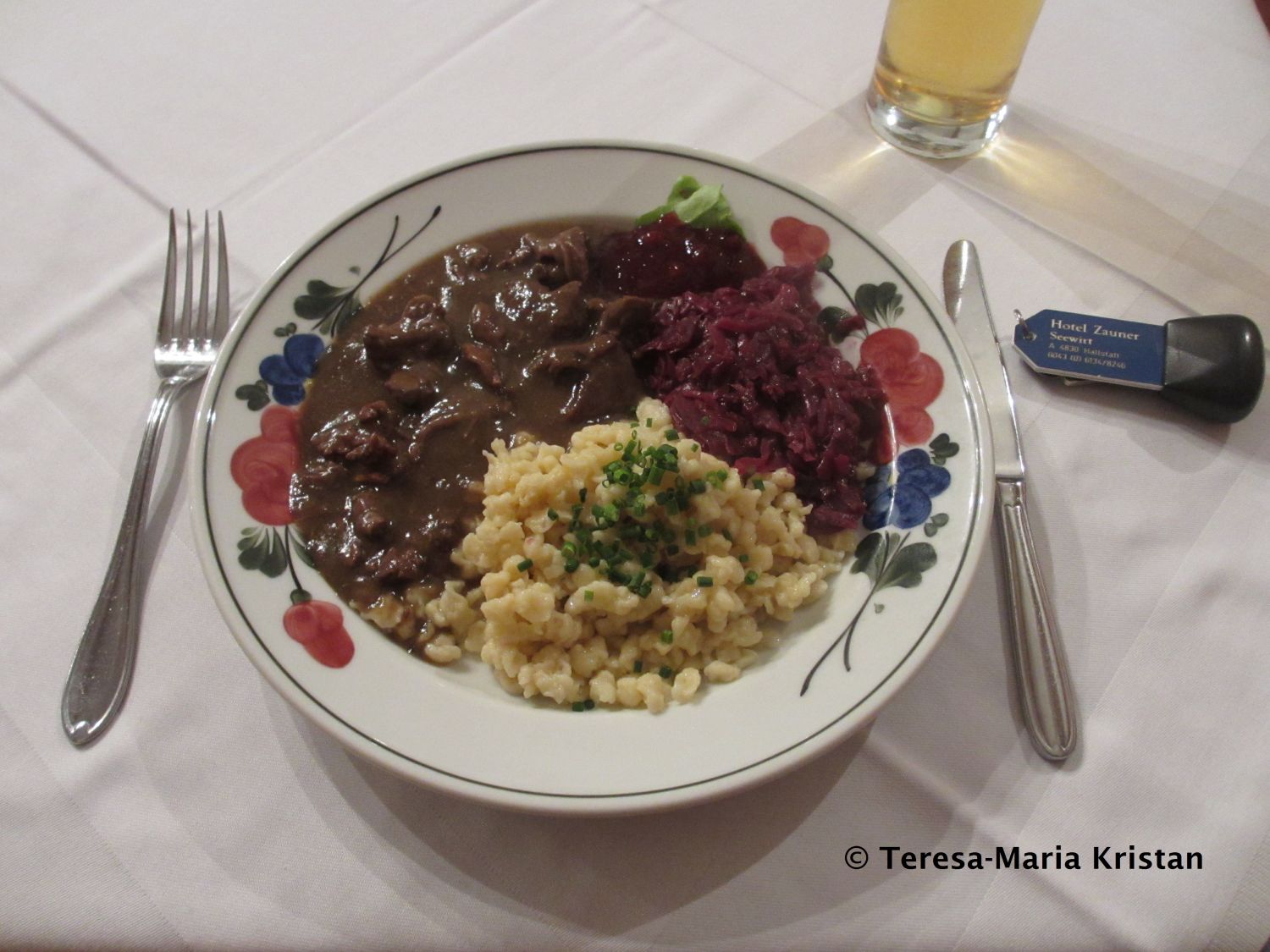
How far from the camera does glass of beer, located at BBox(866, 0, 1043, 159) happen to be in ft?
9.94

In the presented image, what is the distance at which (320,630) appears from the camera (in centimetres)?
210

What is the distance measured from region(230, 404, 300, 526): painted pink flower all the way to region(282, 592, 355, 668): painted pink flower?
0.92ft

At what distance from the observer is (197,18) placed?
13.1 ft

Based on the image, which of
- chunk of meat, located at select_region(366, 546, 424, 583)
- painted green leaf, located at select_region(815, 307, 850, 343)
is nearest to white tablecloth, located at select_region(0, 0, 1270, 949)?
chunk of meat, located at select_region(366, 546, 424, 583)

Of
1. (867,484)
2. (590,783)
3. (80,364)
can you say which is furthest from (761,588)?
(80,364)

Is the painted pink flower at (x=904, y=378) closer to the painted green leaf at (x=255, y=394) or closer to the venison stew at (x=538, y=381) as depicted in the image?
the venison stew at (x=538, y=381)

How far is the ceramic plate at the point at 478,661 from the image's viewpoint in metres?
1.89

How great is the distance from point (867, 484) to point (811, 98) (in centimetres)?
208

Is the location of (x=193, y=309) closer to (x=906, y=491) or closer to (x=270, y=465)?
(x=270, y=465)

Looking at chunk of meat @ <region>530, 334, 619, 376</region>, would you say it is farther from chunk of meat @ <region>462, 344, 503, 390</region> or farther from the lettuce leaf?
the lettuce leaf

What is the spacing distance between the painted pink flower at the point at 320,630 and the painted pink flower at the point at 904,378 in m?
1.59

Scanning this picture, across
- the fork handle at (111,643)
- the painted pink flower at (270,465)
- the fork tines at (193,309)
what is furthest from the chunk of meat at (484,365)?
the fork handle at (111,643)

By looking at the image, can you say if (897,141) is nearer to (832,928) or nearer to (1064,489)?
(1064,489)

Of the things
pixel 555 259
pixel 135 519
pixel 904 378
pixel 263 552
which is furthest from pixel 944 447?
pixel 135 519
